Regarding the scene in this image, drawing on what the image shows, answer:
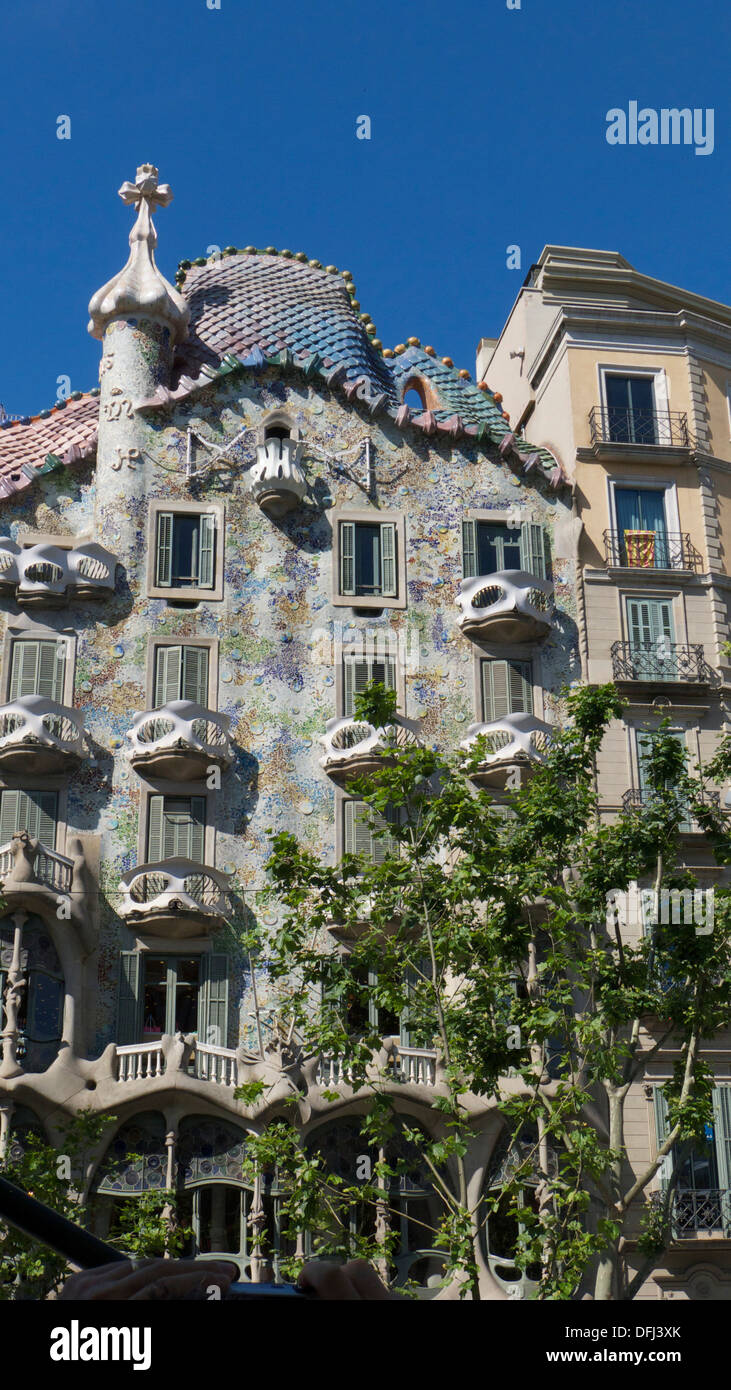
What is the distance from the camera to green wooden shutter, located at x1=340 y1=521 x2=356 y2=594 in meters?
30.8

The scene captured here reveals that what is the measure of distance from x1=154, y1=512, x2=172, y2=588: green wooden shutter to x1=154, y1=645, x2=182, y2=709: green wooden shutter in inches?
57.9

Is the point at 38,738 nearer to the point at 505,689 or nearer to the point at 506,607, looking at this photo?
the point at 505,689

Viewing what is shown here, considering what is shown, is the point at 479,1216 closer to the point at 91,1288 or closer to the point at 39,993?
the point at 39,993

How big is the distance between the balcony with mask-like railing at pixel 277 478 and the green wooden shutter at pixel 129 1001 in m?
9.43

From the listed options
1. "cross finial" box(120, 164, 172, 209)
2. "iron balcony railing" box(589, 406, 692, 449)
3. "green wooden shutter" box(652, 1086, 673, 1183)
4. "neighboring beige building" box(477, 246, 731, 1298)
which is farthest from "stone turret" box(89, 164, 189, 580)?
"green wooden shutter" box(652, 1086, 673, 1183)

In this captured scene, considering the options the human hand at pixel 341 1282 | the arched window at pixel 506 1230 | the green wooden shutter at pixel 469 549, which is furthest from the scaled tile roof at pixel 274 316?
the human hand at pixel 341 1282

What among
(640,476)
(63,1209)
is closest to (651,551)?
(640,476)

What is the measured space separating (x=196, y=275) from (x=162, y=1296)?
33.4m

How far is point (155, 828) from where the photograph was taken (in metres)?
28.4

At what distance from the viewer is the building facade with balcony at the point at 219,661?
25.7 meters

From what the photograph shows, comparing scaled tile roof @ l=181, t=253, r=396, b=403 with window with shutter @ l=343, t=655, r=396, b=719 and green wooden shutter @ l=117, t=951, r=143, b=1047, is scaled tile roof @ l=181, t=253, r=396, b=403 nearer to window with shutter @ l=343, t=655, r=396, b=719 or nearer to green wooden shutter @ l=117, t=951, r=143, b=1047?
window with shutter @ l=343, t=655, r=396, b=719

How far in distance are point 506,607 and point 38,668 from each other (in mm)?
9039

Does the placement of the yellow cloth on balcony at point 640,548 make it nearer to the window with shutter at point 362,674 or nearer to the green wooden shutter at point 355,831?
the window with shutter at point 362,674

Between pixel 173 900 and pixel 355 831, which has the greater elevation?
pixel 355 831
